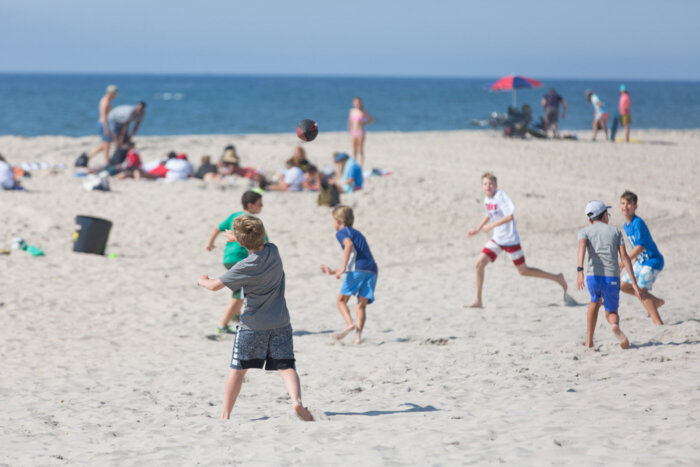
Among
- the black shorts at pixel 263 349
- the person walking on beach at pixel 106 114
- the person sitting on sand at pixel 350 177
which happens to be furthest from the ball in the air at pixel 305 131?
the person walking on beach at pixel 106 114

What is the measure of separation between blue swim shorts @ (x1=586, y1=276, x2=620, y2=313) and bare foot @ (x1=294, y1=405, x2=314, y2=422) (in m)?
2.65

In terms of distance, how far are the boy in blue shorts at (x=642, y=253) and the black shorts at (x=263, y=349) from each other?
127 inches

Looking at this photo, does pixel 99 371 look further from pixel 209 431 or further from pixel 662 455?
pixel 662 455

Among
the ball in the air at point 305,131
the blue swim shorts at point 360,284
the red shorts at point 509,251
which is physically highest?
the ball in the air at point 305,131

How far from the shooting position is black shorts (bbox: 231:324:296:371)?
467 cm

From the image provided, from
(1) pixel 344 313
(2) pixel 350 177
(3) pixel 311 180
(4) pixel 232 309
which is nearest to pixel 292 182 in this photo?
(3) pixel 311 180

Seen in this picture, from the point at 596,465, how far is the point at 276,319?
2011 millimetres

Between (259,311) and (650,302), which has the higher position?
Result: (650,302)

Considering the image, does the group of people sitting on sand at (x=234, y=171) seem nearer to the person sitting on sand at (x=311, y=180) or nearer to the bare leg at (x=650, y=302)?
the person sitting on sand at (x=311, y=180)

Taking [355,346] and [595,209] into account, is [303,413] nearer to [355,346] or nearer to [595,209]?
[355,346]

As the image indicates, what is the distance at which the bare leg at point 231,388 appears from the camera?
15.5 feet

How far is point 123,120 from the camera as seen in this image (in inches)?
623

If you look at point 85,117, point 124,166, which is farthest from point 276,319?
point 85,117

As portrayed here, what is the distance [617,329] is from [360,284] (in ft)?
7.30
